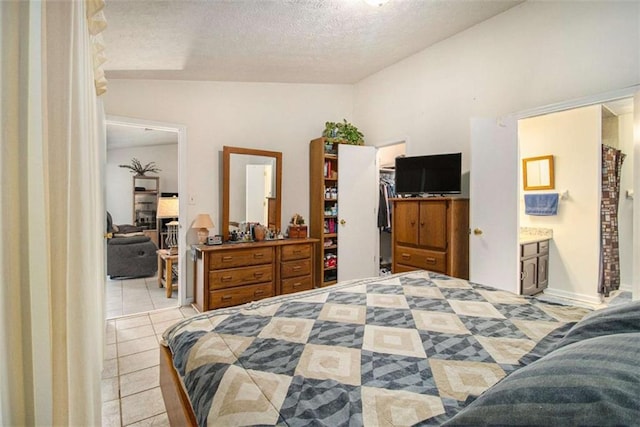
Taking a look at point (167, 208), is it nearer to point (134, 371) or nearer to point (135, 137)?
point (135, 137)

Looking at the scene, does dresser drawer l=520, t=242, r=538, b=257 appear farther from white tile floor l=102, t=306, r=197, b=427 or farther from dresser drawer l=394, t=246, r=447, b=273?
white tile floor l=102, t=306, r=197, b=427

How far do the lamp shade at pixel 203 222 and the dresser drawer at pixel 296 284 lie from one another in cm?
111

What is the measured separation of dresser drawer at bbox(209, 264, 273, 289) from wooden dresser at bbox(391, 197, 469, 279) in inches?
61.4

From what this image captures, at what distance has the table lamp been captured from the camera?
345 centimetres

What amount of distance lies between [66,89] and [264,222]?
320 cm

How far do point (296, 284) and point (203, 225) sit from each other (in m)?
1.33

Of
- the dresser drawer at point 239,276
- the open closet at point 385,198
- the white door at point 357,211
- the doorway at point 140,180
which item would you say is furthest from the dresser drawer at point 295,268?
the doorway at point 140,180

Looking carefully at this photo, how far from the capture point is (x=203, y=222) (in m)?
3.46

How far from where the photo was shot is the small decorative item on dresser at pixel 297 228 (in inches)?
160

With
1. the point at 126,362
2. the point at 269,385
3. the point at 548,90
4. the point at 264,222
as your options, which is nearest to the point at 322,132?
the point at 264,222

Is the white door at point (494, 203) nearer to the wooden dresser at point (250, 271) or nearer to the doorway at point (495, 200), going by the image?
the doorway at point (495, 200)

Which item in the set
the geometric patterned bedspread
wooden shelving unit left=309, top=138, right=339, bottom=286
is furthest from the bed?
wooden shelving unit left=309, top=138, right=339, bottom=286

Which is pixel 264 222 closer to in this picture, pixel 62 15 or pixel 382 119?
pixel 382 119

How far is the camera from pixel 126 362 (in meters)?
2.34
